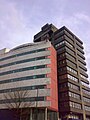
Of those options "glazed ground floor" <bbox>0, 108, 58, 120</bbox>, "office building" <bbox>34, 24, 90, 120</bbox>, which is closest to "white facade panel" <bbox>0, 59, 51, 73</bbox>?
"office building" <bbox>34, 24, 90, 120</bbox>

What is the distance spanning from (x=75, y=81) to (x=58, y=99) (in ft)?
38.6

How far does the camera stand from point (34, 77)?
64.4 meters

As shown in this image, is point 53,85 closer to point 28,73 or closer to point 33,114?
point 28,73

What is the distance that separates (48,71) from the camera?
2522 inches

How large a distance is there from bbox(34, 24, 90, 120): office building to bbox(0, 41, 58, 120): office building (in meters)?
3.56

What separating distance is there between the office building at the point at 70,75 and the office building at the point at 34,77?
11.7 feet

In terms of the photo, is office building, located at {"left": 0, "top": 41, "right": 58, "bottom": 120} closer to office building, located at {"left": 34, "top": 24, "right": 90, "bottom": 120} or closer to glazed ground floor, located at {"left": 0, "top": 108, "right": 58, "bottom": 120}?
glazed ground floor, located at {"left": 0, "top": 108, "right": 58, "bottom": 120}

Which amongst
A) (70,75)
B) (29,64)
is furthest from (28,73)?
(70,75)

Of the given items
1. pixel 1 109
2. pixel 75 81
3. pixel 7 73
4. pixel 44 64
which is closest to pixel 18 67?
pixel 7 73

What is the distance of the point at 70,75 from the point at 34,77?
16251mm

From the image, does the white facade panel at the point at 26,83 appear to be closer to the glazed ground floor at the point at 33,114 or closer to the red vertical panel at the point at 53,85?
the red vertical panel at the point at 53,85

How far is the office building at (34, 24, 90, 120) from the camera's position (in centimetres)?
6700

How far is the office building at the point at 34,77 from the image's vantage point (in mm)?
60250

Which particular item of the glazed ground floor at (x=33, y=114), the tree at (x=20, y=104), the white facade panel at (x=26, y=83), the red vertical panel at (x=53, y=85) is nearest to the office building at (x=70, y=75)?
the red vertical panel at (x=53, y=85)
